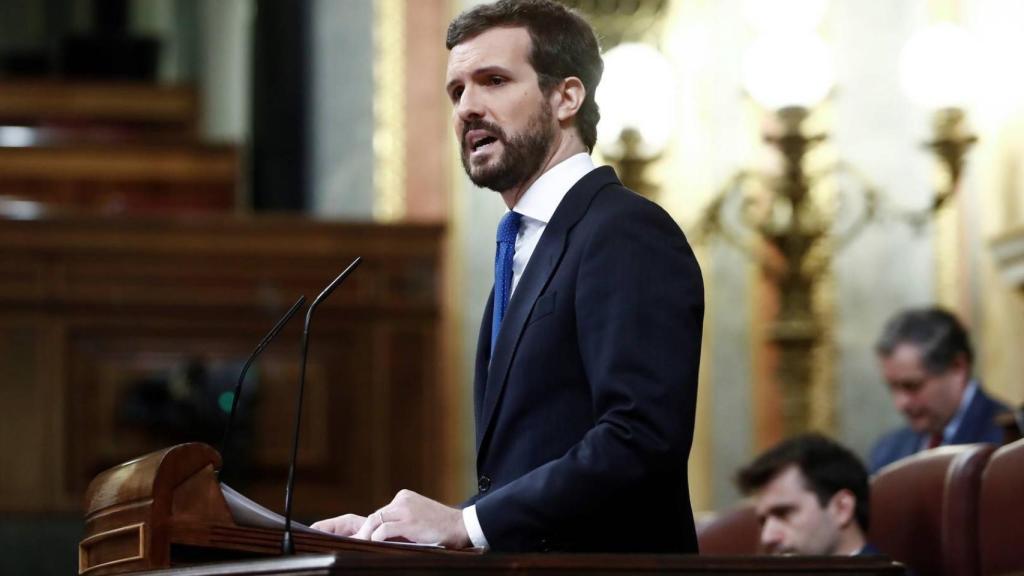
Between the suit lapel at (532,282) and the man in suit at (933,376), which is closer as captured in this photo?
the suit lapel at (532,282)

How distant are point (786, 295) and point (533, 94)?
12.6ft

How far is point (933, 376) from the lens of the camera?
5203 mm

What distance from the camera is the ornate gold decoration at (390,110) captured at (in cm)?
702

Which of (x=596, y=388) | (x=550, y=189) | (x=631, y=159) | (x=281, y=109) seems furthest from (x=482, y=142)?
(x=281, y=109)

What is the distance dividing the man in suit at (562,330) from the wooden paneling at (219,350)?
13.3 ft

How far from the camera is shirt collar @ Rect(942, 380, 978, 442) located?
508cm

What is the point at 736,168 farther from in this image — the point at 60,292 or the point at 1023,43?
the point at 60,292

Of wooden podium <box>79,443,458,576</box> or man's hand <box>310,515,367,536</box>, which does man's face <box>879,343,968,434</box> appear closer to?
man's hand <box>310,515,367,536</box>

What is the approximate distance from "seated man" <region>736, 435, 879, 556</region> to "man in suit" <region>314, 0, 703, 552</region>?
1.74 m

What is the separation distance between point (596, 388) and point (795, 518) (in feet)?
6.86

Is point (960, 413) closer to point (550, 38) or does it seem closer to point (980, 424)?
point (980, 424)

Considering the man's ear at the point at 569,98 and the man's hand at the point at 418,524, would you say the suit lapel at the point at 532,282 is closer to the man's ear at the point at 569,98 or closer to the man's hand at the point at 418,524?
the man's ear at the point at 569,98

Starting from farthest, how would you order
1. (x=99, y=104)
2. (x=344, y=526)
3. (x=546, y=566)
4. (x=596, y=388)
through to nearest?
(x=99, y=104) < (x=344, y=526) < (x=596, y=388) < (x=546, y=566)

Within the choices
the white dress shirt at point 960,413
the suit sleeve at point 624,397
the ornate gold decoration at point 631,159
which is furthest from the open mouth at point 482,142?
the ornate gold decoration at point 631,159
